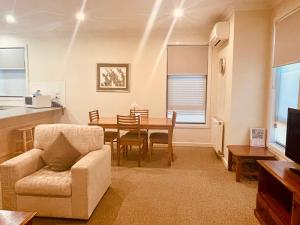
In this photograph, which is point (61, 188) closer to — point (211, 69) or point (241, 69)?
point (241, 69)

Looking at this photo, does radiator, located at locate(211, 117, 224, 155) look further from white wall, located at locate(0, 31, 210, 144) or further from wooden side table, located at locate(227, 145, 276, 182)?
white wall, located at locate(0, 31, 210, 144)

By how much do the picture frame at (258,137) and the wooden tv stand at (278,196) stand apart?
1276 millimetres

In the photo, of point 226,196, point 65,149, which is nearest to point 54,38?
point 65,149

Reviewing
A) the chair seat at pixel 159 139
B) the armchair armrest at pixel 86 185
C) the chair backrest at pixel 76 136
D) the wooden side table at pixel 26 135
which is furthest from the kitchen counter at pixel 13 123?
the chair seat at pixel 159 139

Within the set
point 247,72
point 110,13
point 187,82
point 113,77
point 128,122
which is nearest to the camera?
point 247,72

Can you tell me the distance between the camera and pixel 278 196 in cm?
245

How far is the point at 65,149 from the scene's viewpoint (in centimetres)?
270

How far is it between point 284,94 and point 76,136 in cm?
292

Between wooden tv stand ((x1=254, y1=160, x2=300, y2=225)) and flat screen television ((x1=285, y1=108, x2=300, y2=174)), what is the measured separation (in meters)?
0.13

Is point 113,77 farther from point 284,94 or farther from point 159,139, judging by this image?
point 284,94

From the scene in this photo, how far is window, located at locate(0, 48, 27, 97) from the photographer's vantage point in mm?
5777

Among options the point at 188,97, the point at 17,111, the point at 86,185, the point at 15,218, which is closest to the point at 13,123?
the point at 17,111

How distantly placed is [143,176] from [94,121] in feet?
4.93

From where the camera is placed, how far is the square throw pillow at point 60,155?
2650 mm
